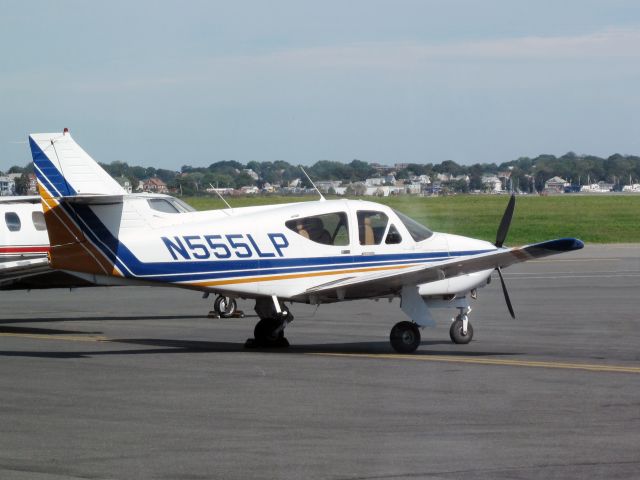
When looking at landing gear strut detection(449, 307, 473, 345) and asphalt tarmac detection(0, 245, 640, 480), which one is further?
landing gear strut detection(449, 307, 473, 345)

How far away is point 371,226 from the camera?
16625mm

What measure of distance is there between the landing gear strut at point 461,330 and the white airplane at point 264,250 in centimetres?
33

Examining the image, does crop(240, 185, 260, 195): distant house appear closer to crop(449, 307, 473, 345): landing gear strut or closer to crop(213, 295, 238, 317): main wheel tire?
crop(213, 295, 238, 317): main wheel tire

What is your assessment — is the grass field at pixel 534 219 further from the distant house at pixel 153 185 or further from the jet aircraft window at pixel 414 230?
the jet aircraft window at pixel 414 230

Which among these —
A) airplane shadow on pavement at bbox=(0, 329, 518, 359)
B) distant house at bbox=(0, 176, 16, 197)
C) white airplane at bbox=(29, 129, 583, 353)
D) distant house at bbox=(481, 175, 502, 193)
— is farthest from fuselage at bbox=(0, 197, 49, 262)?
distant house at bbox=(481, 175, 502, 193)

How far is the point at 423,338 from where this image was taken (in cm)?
1834

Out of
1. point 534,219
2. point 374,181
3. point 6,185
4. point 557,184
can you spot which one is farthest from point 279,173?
point 557,184

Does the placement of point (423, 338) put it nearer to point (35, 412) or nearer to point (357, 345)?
point (357, 345)

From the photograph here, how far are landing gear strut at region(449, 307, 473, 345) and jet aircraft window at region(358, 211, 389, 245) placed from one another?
1764mm

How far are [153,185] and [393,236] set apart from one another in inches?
803

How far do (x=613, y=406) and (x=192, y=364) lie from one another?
5.81m

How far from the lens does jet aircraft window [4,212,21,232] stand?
21.0m

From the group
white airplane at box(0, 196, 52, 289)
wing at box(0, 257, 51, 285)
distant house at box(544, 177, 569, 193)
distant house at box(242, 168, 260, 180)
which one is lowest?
distant house at box(544, 177, 569, 193)

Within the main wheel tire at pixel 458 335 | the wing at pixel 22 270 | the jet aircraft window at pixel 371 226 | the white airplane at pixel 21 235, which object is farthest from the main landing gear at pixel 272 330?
the white airplane at pixel 21 235
